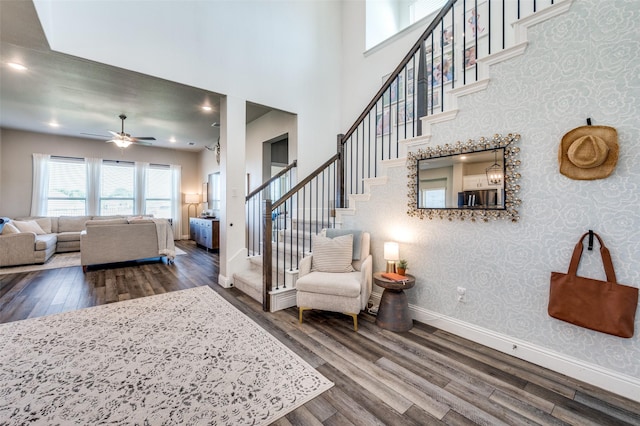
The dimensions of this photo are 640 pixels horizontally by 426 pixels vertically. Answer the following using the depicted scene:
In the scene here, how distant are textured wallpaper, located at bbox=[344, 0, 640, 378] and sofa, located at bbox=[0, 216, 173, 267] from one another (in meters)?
5.53

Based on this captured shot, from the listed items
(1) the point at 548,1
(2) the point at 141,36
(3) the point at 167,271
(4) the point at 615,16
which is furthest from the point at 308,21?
(3) the point at 167,271

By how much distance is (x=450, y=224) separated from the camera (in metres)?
2.50

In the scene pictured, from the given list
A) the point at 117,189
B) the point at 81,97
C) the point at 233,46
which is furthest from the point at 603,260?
the point at 117,189

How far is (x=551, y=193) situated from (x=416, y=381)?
169 cm

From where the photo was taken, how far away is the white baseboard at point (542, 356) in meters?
1.68

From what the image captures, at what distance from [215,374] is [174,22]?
4091mm

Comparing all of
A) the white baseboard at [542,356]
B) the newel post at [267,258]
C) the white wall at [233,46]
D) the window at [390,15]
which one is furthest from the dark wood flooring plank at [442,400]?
the window at [390,15]

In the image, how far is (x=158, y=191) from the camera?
8359mm

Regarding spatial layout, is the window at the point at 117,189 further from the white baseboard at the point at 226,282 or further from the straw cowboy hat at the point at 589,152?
the straw cowboy hat at the point at 589,152

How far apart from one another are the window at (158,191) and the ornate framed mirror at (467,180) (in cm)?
825

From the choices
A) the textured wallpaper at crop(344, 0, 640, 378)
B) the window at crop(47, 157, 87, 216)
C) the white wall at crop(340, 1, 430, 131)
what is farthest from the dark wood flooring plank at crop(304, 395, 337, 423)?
the window at crop(47, 157, 87, 216)

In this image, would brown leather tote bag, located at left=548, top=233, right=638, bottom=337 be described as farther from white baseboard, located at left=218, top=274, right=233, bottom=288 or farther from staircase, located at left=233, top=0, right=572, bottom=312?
white baseboard, located at left=218, top=274, right=233, bottom=288

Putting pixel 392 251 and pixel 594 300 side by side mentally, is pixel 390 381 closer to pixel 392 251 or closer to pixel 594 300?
pixel 392 251

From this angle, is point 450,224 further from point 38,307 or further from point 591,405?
point 38,307
